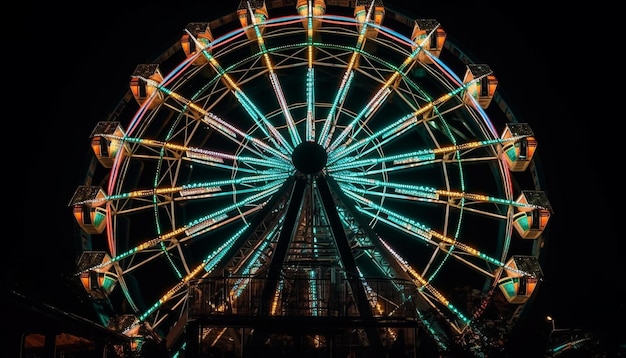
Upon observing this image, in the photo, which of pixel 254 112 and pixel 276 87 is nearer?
pixel 254 112

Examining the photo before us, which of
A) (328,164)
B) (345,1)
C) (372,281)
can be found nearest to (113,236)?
(328,164)

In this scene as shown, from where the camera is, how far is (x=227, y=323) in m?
18.1

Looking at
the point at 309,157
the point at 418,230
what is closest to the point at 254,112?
the point at 309,157

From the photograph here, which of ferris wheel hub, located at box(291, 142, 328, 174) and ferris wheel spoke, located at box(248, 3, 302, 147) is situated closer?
ferris wheel hub, located at box(291, 142, 328, 174)

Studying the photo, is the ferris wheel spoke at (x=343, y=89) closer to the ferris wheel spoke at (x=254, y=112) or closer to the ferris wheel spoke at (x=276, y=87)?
the ferris wheel spoke at (x=276, y=87)

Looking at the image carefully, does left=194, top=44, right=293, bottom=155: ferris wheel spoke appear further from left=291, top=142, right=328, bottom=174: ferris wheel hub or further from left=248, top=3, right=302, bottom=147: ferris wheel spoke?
left=291, top=142, right=328, bottom=174: ferris wheel hub

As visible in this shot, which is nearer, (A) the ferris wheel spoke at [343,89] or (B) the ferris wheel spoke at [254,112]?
(A) the ferris wheel spoke at [343,89]

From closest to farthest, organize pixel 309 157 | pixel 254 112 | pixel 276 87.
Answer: pixel 309 157, pixel 254 112, pixel 276 87

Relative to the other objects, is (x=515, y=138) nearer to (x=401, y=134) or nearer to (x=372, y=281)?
(x=401, y=134)

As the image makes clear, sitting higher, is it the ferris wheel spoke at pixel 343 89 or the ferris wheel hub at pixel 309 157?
the ferris wheel spoke at pixel 343 89

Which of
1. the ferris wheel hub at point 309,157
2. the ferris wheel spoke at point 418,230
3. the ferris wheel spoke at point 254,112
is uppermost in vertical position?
the ferris wheel spoke at point 254,112

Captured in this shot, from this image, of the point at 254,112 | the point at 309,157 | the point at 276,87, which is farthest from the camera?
the point at 276,87

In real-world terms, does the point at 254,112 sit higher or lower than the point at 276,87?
lower

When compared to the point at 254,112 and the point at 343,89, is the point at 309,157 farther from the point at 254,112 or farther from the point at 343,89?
the point at 343,89
